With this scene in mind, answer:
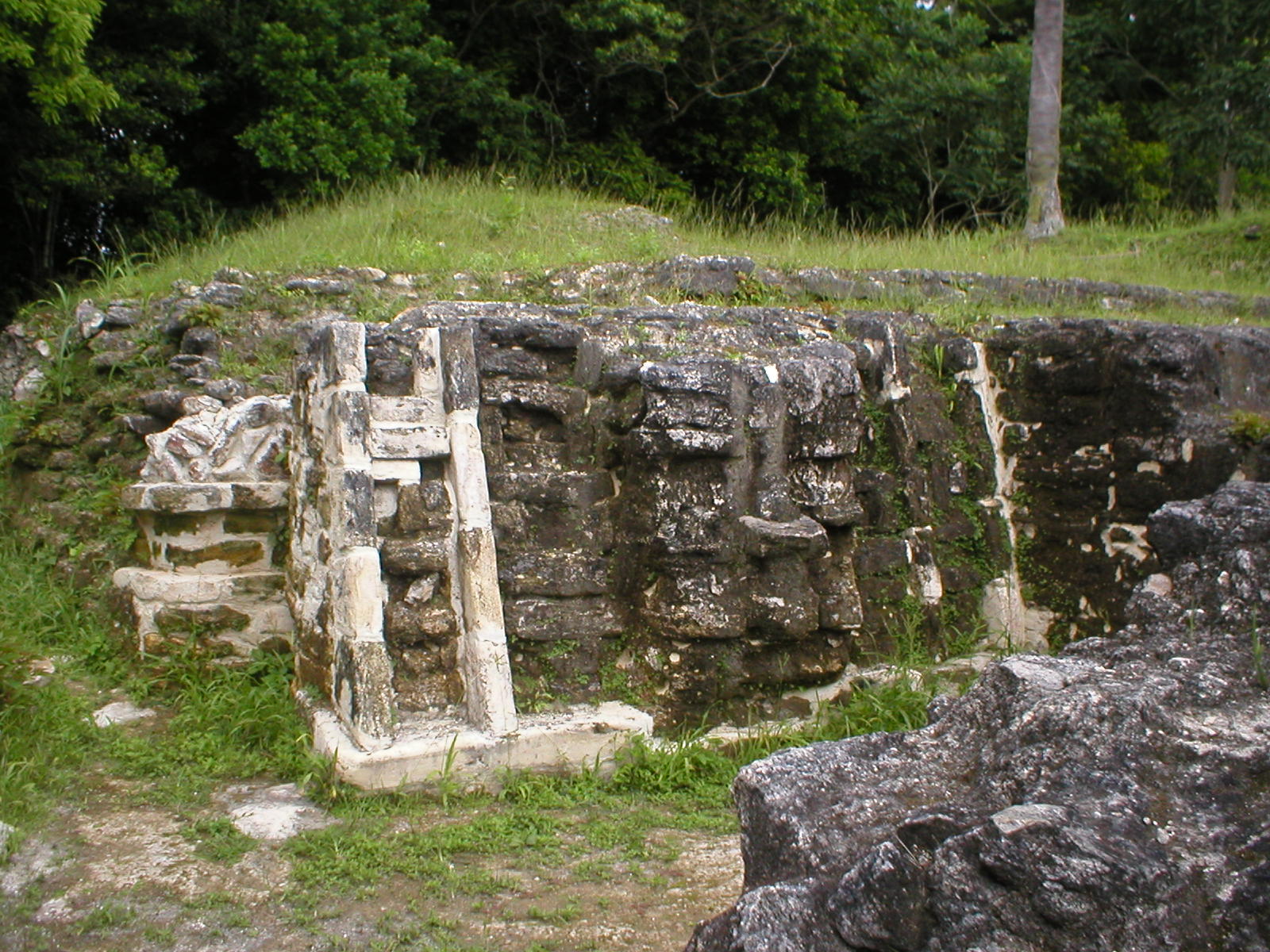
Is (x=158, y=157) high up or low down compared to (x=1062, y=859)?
up

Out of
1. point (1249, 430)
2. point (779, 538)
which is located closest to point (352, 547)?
point (779, 538)

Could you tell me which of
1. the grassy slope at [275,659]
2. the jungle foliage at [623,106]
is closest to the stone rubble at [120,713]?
the grassy slope at [275,659]

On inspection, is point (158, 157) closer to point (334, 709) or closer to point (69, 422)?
point (69, 422)

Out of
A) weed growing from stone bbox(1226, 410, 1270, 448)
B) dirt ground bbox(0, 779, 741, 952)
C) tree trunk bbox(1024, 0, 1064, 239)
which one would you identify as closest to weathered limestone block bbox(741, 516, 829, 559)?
dirt ground bbox(0, 779, 741, 952)

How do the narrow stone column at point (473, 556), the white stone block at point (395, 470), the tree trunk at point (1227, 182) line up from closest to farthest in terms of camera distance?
the narrow stone column at point (473, 556), the white stone block at point (395, 470), the tree trunk at point (1227, 182)

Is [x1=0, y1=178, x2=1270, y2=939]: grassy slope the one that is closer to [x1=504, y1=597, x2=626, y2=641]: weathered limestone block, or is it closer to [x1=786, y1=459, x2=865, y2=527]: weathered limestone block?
[x1=504, y1=597, x2=626, y2=641]: weathered limestone block

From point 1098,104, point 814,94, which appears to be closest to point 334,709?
point 814,94

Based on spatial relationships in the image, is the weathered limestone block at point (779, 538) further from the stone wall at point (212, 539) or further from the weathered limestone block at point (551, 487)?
the stone wall at point (212, 539)

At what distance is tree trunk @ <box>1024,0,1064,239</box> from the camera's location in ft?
36.6

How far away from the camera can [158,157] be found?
10.1 metres

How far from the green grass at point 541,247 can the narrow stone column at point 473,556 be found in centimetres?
218

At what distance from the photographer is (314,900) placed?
288 centimetres

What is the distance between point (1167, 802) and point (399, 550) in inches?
105

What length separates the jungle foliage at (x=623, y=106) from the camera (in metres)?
10.0
